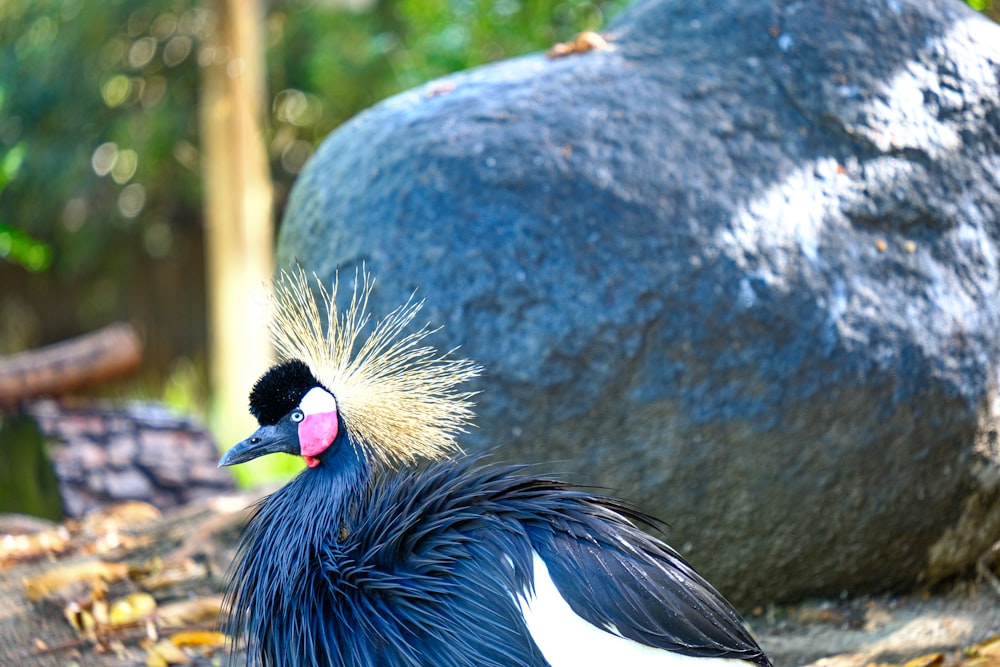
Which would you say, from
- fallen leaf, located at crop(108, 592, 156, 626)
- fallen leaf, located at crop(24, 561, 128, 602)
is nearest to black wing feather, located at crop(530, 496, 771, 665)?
fallen leaf, located at crop(108, 592, 156, 626)

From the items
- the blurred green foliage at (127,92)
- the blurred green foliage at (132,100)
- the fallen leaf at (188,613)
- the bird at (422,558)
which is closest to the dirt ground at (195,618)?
the fallen leaf at (188,613)

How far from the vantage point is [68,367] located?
5.48 metres

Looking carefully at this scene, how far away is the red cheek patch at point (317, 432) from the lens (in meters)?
2.26

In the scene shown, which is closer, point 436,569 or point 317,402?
point 436,569

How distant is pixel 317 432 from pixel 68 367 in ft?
12.3

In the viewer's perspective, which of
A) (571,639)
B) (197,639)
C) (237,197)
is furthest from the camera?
(237,197)

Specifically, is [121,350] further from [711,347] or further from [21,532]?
[711,347]

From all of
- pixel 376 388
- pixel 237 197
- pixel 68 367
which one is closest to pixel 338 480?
pixel 376 388

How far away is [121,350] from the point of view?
18.8ft

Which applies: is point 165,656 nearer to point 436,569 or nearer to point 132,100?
point 436,569

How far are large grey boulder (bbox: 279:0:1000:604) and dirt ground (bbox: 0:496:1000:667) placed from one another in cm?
10

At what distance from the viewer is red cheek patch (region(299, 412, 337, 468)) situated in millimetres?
2262

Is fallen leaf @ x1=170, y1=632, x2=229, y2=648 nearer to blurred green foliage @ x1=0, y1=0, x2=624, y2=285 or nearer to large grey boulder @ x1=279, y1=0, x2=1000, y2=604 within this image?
large grey boulder @ x1=279, y1=0, x2=1000, y2=604

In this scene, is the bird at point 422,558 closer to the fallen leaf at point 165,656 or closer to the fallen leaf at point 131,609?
the fallen leaf at point 165,656
